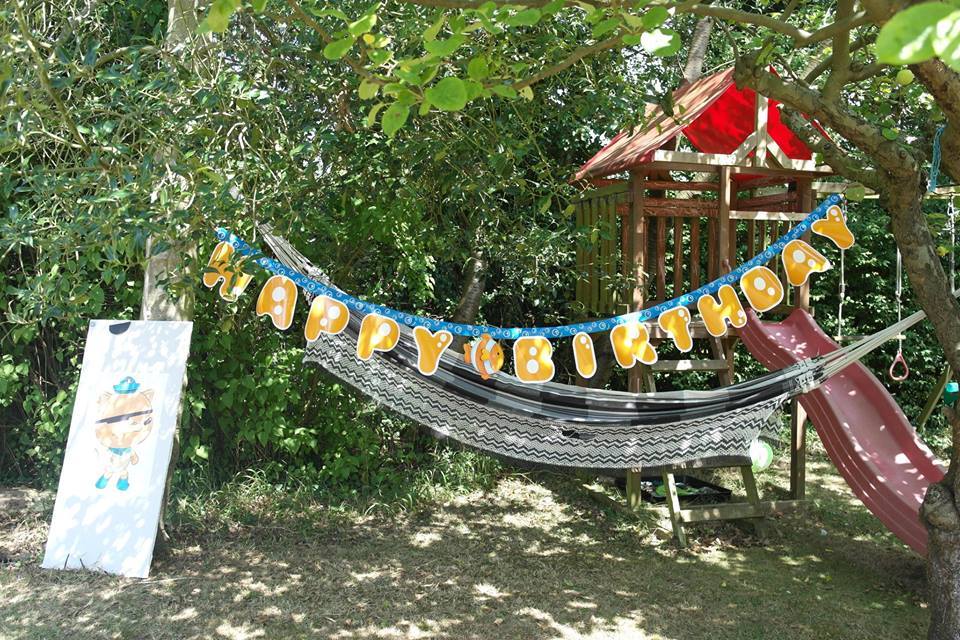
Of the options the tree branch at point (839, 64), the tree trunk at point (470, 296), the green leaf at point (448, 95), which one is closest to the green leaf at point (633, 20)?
the green leaf at point (448, 95)

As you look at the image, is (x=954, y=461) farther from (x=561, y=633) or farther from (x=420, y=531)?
(x=420, y=531)

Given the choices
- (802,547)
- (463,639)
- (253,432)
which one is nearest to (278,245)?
(253,432)

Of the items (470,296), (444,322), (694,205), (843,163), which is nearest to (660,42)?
(843,163)

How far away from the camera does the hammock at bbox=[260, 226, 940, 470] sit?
324 cm

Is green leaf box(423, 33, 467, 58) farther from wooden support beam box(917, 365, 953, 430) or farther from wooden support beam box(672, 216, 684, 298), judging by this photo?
wooden support beam box(917, 365, 953, 430)

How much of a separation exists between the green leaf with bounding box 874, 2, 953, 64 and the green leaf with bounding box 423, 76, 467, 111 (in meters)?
0.78

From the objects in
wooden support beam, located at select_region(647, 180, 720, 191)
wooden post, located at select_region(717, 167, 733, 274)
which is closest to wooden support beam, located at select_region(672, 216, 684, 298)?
wooden support beam, located at select_region(647, 180, 720, 191)

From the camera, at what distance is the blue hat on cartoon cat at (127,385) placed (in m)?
3.18

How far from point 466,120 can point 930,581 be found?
2.45 m

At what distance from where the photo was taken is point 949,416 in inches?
102

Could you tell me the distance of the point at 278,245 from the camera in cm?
312

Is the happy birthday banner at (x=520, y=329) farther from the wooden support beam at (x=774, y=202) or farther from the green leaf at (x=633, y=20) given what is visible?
the green leaf at (x=633, y=20)

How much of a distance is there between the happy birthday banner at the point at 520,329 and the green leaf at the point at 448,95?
5.07 ft

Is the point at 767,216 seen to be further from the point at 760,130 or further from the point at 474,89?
the point at 474,89
